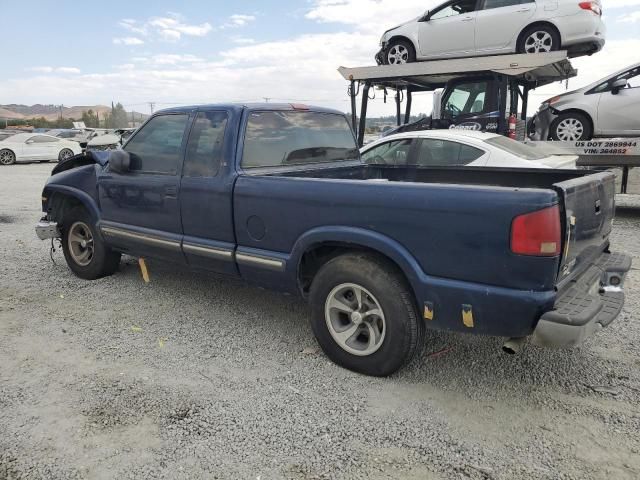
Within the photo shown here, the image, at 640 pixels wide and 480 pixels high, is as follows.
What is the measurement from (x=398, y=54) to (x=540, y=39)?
273 cm

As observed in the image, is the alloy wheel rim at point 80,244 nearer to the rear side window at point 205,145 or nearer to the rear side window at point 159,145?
the rear side window at point 159,145

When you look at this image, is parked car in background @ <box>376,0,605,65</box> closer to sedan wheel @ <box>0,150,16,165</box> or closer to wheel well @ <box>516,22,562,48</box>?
wheel well @ <box>516,22,562,48</box>

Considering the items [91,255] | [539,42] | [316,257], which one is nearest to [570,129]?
[539,42]

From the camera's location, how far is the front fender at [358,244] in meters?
2.94

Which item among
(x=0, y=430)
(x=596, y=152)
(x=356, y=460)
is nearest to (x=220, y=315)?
(x=0, y=430)

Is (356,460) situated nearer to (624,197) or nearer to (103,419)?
(103,419)

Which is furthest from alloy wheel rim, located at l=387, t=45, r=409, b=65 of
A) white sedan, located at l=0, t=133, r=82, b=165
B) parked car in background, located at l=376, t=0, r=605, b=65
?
white sedan, located at l=0, t=133, r=82, b=165

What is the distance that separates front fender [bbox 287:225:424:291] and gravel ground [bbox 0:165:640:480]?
2.48 feet

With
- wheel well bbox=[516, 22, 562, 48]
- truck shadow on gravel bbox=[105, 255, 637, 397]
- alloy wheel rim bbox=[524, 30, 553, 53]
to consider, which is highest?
wheel well bbox=[516, 22, 562, 48]

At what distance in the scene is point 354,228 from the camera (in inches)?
124

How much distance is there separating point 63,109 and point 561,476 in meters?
78.6

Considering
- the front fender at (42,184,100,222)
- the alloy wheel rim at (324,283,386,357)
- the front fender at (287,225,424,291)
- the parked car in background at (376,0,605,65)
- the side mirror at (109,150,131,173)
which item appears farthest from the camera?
the parked car in background at (376,0,605,65)

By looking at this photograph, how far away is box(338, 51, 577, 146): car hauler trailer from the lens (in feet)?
26.1

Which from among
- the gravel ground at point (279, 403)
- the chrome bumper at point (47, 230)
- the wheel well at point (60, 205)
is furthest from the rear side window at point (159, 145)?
the chrome bumper at point (47, 230)
